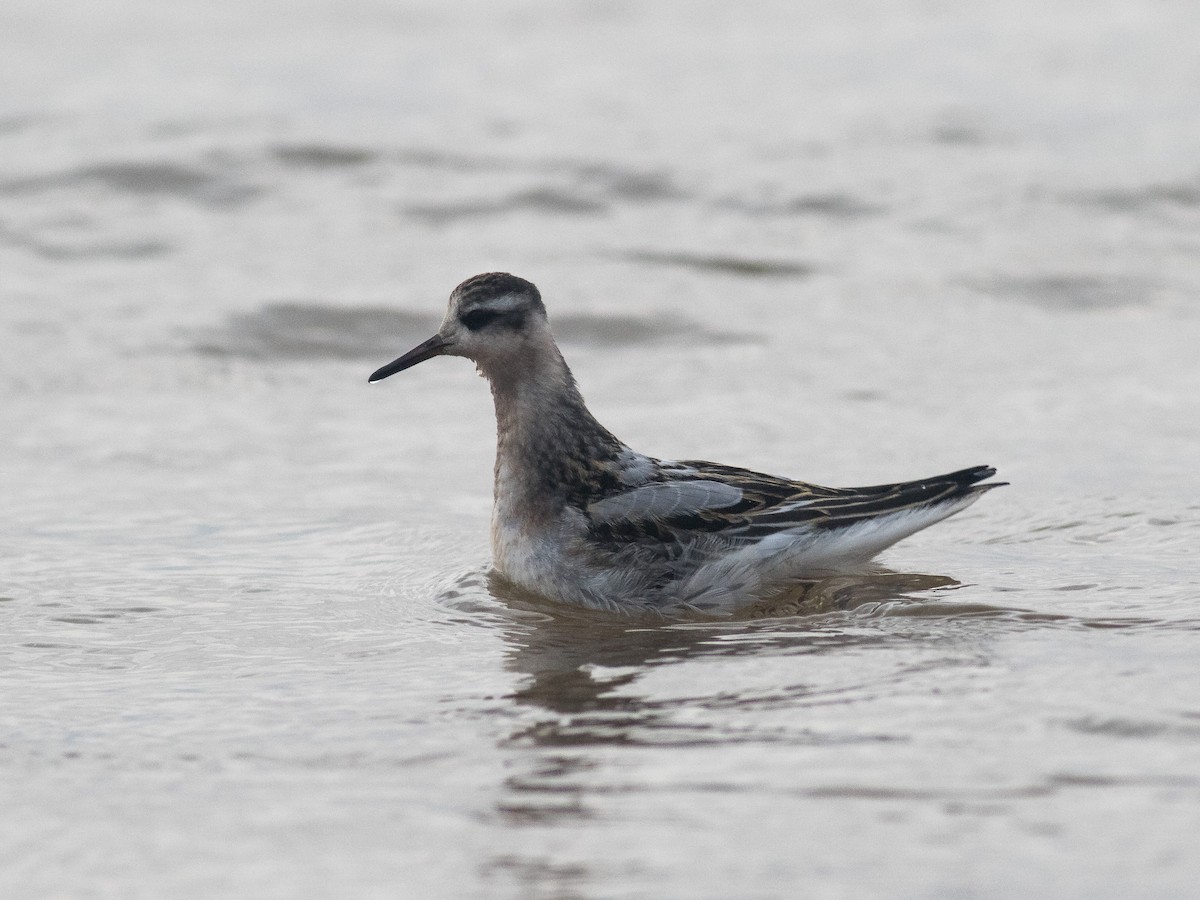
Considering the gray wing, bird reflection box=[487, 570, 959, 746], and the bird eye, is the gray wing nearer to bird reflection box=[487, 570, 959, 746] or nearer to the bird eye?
bird reflection box=[487, 570, 959, 746]

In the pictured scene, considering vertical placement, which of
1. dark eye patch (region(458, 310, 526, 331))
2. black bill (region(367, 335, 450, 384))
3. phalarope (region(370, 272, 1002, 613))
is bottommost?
phalarope (region(370, 272, 1002, 613))

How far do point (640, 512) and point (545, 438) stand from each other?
2.22 feet

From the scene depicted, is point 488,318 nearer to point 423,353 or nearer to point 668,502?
point 423,353

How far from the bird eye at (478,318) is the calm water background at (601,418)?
1163 millimetres

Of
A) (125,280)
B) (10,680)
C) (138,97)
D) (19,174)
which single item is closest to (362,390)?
(125,280)

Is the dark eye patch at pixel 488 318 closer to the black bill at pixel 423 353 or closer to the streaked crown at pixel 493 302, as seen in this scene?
the streaked crown at pixel 493 302

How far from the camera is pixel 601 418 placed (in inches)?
431

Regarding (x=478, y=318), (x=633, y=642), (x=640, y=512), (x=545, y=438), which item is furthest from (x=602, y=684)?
(x=478, y=318)

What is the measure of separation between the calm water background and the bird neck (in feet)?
1.96

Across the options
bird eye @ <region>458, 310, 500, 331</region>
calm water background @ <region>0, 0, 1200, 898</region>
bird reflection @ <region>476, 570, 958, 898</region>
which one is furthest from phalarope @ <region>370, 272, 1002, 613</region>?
calm water background @ <region>0, 0, 1200, 898</region>

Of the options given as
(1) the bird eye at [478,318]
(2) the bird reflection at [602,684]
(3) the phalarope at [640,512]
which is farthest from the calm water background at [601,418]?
(1) the bird eye at [478,318]

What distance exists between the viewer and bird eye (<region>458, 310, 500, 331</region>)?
8.14 m

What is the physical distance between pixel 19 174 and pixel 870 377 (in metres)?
8.56

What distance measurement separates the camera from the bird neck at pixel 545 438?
26.2ft
